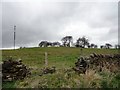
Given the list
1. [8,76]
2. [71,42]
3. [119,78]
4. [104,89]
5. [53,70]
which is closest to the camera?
[104,89]

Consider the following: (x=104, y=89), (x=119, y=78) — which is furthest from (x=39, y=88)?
(x=119, y=78)

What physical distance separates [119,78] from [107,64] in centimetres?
287

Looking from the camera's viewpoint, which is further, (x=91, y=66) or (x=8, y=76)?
(x=91, y=66)

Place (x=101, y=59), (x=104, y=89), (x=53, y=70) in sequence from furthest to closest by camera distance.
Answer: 1. (x=101, y=59)
2. (x=53, y=70)
3. (x=104, y=89)

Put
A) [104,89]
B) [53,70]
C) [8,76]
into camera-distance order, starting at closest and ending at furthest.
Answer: [104,89], [8,76], [53,70]

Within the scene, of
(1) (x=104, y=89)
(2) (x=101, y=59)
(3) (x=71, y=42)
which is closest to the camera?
(1) (x=104, y=89)

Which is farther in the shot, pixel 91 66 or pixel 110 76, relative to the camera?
pixel 91 66

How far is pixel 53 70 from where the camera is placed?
19.6m

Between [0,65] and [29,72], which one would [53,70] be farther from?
[0,65]

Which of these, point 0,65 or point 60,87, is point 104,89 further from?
point 0,65

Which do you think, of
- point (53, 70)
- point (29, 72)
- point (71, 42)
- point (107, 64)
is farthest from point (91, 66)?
point (71, 42)

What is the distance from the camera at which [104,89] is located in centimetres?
1506

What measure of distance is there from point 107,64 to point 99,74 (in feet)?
7.78

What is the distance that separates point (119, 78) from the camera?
1706 cm
